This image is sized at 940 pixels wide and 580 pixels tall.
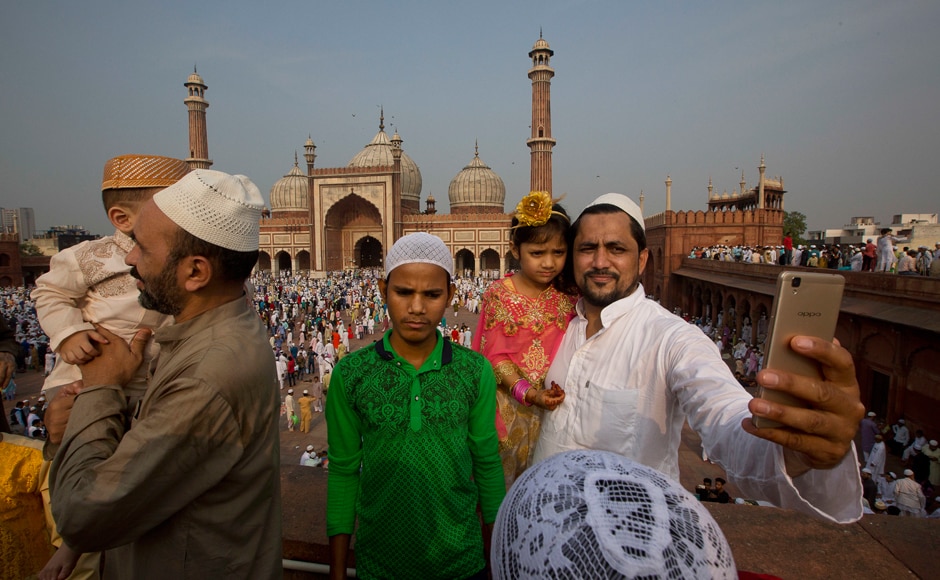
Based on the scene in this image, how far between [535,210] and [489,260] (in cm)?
3198

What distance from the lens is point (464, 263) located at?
115ft

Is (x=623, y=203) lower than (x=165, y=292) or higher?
higher

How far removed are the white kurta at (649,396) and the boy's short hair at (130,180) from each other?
1.46m

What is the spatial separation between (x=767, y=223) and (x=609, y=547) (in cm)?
2477

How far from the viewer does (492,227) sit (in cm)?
3192

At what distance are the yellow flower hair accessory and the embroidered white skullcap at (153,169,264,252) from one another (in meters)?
1.06

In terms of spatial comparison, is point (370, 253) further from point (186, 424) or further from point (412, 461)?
point (186, 424)

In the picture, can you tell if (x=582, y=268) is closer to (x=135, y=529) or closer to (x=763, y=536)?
(x=763, y=536)

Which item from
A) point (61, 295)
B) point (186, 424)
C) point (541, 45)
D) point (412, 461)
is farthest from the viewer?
point (541, 45)

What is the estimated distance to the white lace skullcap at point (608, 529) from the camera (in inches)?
24.6

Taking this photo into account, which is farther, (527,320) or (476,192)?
(476,192)

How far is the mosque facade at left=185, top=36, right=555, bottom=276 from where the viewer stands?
2825 centimetres

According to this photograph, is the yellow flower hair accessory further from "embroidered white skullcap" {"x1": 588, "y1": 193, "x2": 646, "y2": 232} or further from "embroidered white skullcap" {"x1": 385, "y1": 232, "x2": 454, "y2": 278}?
"embroidered white skullcap" {"x1": 385, "y1": 232, "x2": 454, "y2": 278}

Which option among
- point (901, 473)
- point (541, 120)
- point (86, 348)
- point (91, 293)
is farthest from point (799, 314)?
point (541, 120)
